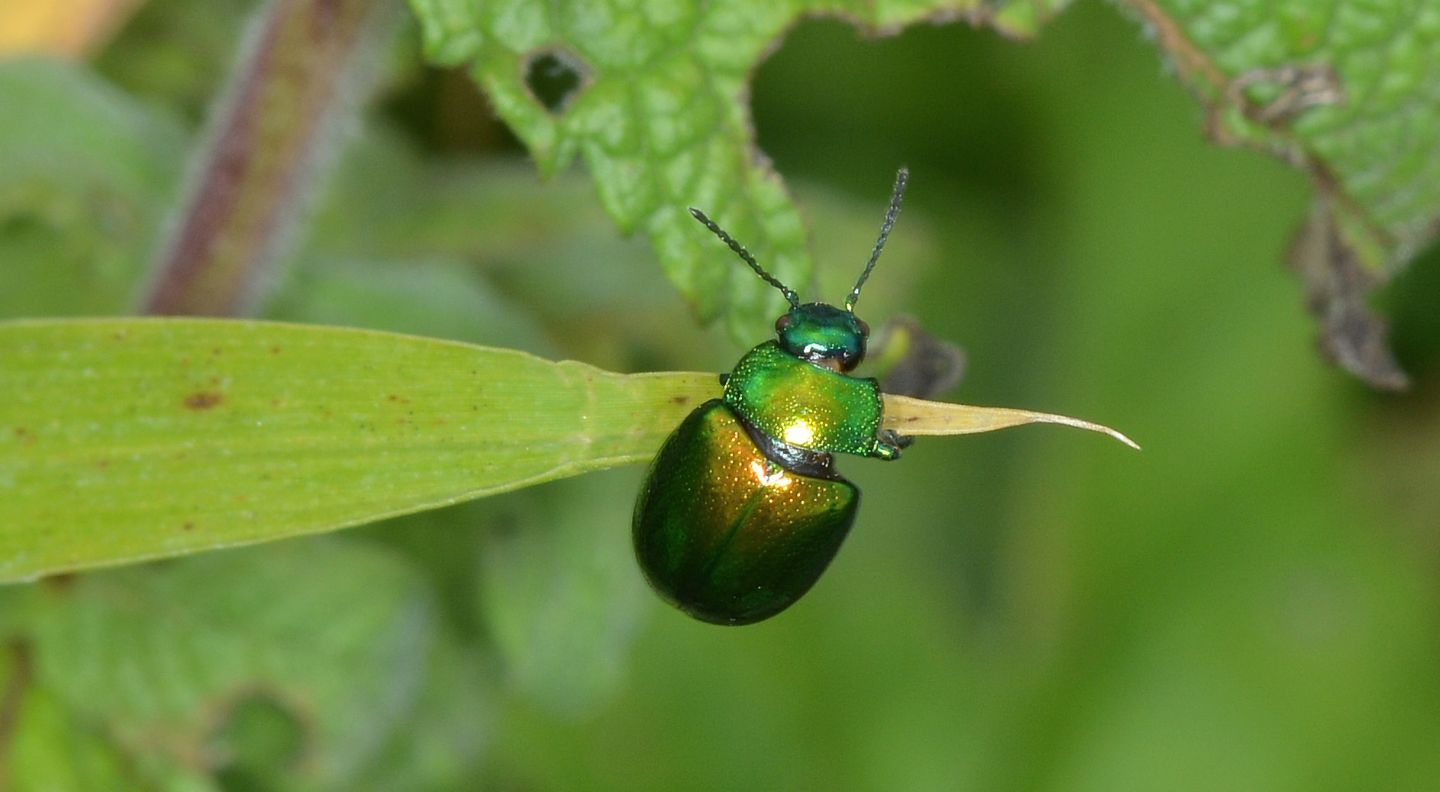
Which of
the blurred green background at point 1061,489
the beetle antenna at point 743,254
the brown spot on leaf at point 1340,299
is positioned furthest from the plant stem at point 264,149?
the brown spot on leaf at point 1340,299

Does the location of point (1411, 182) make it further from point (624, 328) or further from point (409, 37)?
point (409, 37)

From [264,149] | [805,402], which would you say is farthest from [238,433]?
[805,402]

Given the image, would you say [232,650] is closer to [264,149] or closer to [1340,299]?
[264,149]

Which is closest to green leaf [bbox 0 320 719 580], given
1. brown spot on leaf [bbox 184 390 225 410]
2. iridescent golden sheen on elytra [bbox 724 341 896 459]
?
brown spot on leaf [bbox 184 390 225 410]

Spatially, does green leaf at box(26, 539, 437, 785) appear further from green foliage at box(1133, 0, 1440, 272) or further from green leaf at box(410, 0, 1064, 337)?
green foliage at box(1133, 0, 1440, 272)

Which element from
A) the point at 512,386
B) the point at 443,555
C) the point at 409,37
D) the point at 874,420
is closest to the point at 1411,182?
the point at 874,420

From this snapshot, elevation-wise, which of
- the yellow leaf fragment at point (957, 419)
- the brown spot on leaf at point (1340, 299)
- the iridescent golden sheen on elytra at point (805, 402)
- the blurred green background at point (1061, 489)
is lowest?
the blurred green background at point (1061, 489)

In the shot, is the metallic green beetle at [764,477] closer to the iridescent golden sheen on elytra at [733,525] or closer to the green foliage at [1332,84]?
the iridescent golden sheen on elytra at [733,525]
